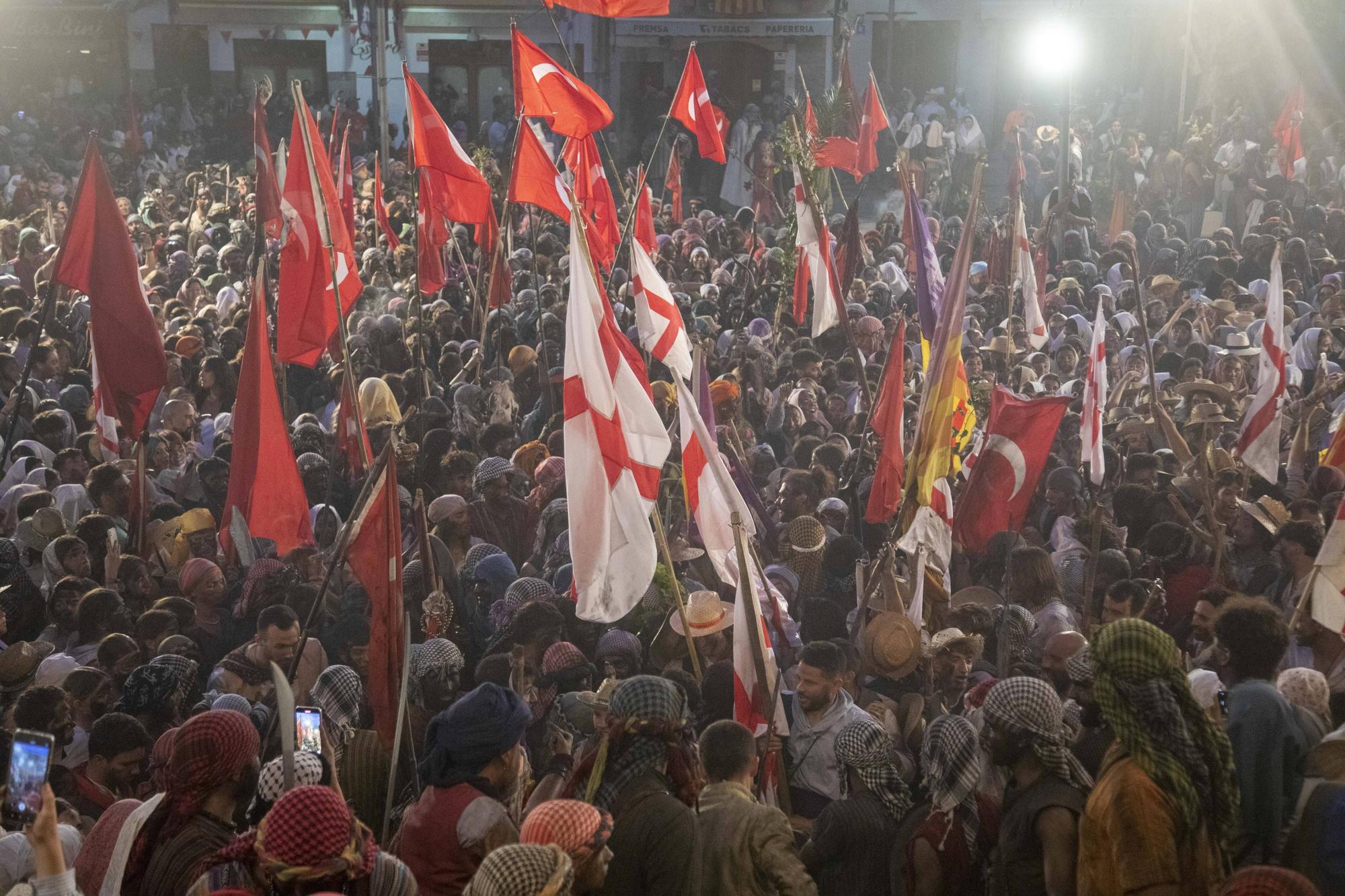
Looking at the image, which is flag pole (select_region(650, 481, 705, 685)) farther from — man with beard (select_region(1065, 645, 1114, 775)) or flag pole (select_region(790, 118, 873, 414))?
flag pole (select_region(790, 118, 873, 414))

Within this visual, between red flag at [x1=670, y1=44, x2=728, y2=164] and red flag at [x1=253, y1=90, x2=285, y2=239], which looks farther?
red flag at [x1=670, y1=44, x2=728, y2=164]

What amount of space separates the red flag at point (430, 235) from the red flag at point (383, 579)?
21.3ft

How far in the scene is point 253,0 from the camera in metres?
32.6

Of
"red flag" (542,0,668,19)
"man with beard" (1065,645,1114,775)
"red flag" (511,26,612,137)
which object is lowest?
"man with beard" (1065,645,1114,775)

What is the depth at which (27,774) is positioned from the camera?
130 inches

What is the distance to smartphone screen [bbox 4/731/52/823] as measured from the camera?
3.25 m

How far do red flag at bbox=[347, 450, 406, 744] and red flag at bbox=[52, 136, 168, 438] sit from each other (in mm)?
2425

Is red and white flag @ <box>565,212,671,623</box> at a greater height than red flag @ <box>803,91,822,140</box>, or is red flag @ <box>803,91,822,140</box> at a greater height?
red flag @ <box>803,91,822,140</box>

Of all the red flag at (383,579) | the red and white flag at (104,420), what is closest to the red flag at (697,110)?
the red and white flag at (104,420)

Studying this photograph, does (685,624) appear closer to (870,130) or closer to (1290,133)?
(870,130)

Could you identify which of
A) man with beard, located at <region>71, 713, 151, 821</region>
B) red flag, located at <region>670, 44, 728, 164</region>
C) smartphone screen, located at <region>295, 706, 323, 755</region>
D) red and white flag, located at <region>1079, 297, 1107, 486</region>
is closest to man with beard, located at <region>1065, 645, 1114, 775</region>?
smartphone screen, located at <region>295, 706, 323, 755</region>

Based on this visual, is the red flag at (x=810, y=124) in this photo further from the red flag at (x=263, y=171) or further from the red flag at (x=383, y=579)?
the red flag at (x=383, y=579)

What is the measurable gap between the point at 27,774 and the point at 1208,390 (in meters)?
8.20

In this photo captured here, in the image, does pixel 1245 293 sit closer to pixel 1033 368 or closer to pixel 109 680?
pixel 1033 368
